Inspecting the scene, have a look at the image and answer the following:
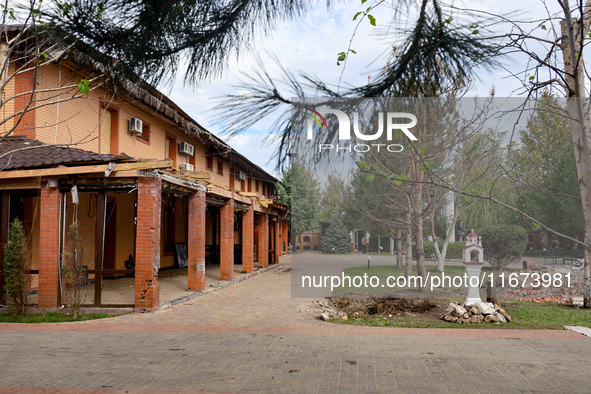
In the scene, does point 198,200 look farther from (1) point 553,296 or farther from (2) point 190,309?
(1) point 553,296

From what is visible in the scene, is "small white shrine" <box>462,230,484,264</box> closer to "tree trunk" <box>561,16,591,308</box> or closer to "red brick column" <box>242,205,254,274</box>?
"tree trunk" <box>561,16,591,308</box>

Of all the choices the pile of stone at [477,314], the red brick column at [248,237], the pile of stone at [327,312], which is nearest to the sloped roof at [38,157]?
the pile of stone at [327,312]

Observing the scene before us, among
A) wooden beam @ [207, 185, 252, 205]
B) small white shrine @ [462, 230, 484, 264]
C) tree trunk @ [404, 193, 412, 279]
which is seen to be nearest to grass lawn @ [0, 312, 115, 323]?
wooden beam @ [207, 185, 252, 205]

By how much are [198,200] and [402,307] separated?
6.18 m

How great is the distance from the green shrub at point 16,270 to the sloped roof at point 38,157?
131 cm

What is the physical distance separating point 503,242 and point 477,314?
2.09 metres

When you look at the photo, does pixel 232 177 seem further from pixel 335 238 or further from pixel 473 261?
pixel 473 261

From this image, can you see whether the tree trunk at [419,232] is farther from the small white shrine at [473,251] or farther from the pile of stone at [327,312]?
the pile of stone at [327,312]

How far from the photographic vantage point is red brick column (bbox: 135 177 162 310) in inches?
374

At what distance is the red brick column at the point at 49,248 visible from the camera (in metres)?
9.43

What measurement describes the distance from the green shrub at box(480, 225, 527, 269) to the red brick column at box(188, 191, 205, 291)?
24.1ft

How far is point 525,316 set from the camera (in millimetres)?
9766

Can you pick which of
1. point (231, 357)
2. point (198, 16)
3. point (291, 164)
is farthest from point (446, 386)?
point (198, 16)

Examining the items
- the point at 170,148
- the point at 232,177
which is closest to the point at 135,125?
the point at 170,148
